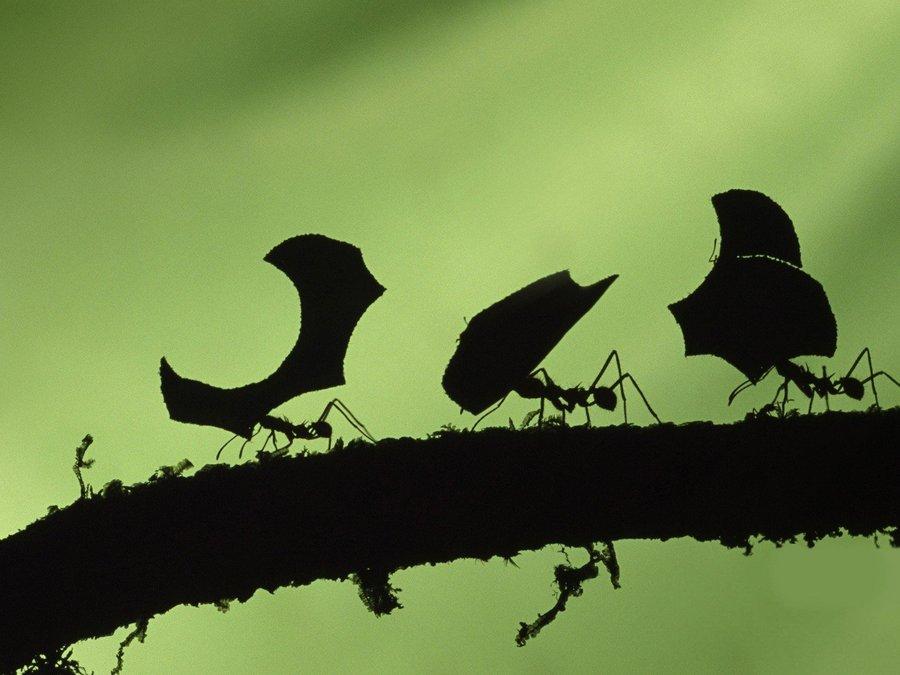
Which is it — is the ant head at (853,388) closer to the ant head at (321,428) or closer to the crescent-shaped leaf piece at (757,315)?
the crescent-shaped leaf piece at (757,315)

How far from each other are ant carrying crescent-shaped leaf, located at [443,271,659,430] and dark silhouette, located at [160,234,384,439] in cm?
51

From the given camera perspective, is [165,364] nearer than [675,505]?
No

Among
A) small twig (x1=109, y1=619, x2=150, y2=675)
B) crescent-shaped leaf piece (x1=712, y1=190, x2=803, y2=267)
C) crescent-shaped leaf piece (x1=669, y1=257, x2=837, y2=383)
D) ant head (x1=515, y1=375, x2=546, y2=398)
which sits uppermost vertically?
crescent-shaped leaf piece (x1=712, y1=190, x2=803, y2=267)

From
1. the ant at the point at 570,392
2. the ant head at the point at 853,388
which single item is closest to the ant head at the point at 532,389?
the ant at the point at 570,392

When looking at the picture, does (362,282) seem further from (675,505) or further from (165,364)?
(675,505)

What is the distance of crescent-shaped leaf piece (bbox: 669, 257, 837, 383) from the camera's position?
10.7ft

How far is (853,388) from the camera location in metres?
4.57

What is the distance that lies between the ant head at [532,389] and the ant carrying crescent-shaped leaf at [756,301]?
77 centimetres

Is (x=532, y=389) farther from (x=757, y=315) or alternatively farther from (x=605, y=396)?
(x=757, y=315)

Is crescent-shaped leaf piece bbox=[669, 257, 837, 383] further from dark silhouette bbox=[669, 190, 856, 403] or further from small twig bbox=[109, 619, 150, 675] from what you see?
small twig bbox=[109, 619, 150, 675]

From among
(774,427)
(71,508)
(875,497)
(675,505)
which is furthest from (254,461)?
(875,497)

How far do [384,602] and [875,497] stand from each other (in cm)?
194

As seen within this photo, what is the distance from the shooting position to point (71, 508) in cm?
276

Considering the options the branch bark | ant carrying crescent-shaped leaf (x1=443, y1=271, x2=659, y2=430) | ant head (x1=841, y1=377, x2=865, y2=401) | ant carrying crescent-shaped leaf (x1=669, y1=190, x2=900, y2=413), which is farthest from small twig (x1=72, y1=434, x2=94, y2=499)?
ant head (x1=841, y1=377, x2=865, y2=401)
